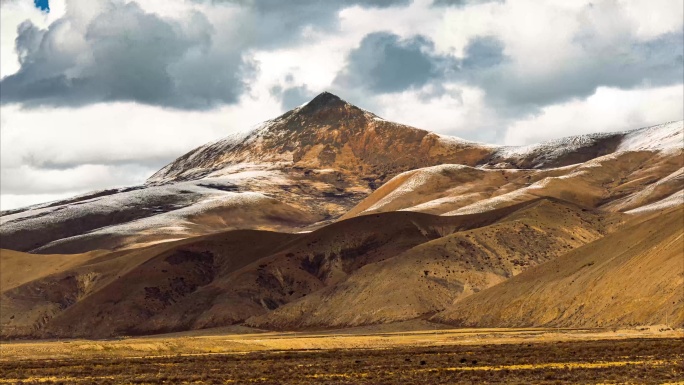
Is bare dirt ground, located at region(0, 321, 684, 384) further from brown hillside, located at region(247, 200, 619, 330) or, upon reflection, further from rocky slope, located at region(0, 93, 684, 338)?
brown hillside, located at region(247, 200, 619, 330)

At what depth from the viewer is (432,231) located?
180 metres

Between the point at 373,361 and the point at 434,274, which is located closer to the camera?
the point at 373,361

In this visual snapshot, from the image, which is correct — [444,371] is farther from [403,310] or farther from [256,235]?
[256,235]

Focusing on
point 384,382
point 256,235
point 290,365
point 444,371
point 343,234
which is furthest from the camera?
point 256,235

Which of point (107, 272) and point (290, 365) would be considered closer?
point (290, 365)

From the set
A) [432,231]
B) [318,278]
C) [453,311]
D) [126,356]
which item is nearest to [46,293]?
[318,278]

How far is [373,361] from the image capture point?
65.7m

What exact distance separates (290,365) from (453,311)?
2712 inches

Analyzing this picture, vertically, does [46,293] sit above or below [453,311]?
above

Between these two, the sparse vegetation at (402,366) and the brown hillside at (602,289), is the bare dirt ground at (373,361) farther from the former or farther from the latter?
the brown hillside at (602,289)

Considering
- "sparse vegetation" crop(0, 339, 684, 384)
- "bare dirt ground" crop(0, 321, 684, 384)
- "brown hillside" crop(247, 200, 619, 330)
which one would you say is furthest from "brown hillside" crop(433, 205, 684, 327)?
"sparse vegetation" crop(0, 339, 684, 384)

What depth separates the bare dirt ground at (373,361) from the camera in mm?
52113

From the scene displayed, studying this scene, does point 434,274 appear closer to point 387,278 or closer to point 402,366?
point 387,278

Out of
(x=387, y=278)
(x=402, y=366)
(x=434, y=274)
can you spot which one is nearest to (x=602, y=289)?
(x=434, y=274)
